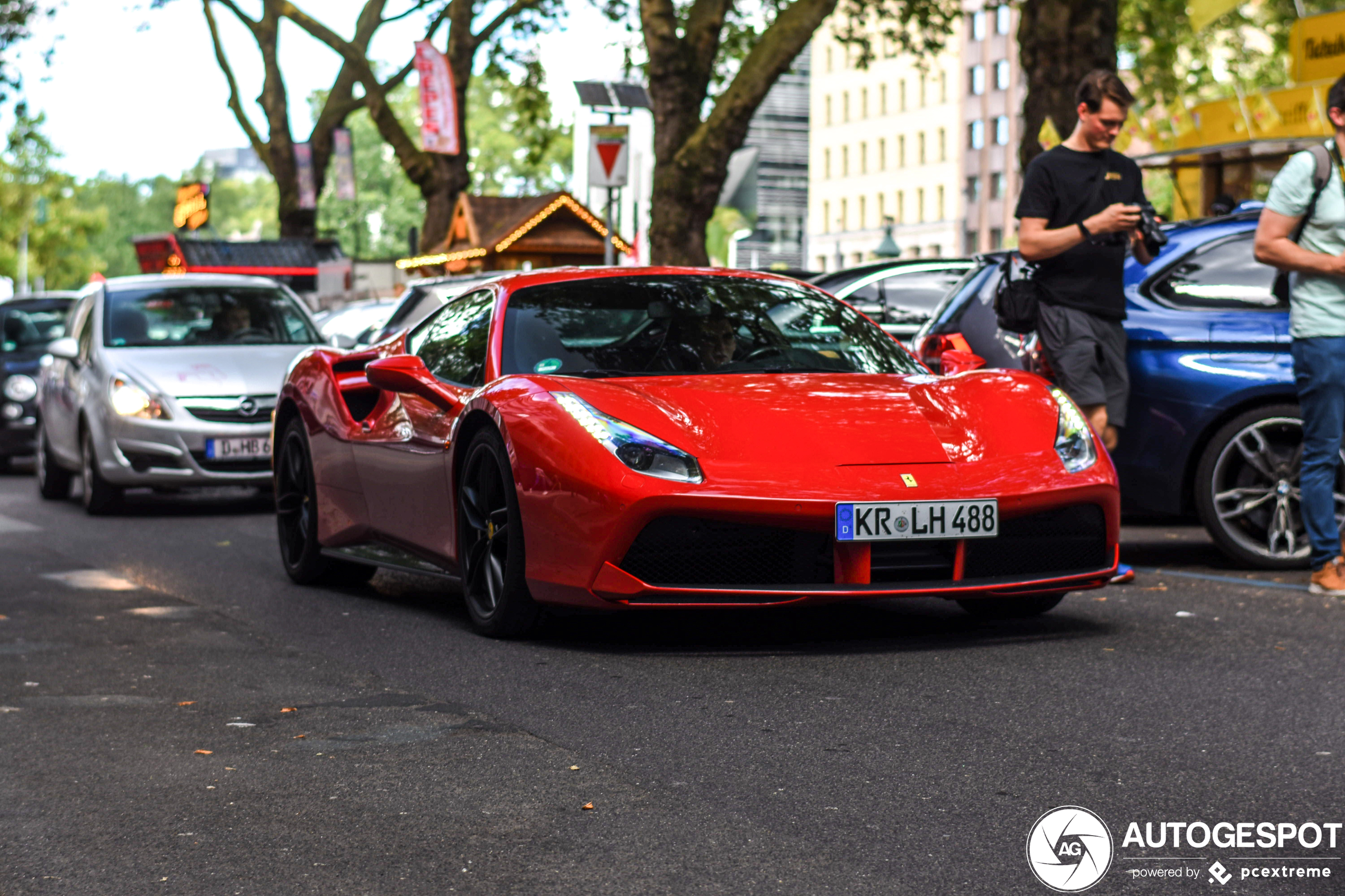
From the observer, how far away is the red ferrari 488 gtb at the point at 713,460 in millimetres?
5922

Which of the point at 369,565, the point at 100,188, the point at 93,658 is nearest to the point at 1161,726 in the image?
the point at 93,658

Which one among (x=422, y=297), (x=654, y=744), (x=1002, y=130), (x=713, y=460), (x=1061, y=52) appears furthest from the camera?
(x=1002, y=130)

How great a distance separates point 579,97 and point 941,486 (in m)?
16.5

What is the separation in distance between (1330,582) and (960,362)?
5.42ft

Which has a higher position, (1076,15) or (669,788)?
(1076,15)

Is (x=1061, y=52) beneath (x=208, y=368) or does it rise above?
above

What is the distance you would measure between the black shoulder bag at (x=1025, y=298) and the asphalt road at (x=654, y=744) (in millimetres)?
1118

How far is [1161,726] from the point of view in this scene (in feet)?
16.3

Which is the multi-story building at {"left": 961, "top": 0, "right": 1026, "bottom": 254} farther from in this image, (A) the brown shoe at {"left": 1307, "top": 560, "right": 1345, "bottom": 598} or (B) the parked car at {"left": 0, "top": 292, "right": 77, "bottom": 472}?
(A) the brown shoe at {"left": 1307, "top": 560, "right": 1345, "bottom": 598}

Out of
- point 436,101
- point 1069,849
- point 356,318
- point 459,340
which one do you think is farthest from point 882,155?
point 1069,849

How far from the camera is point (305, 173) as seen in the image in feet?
131

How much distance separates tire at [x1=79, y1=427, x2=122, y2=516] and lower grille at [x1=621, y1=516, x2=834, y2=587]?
7749 millimetres

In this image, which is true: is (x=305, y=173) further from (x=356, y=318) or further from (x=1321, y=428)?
(x=1321, y=428)

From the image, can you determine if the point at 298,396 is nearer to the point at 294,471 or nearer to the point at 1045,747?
the point at 294,471
